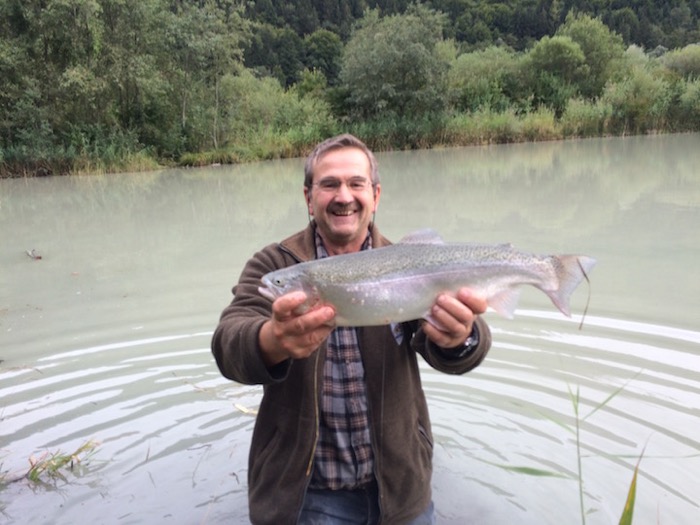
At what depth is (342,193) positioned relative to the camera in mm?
2479

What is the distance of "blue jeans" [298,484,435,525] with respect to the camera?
2.46 meters

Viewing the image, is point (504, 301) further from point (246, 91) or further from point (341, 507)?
point (246, 91)

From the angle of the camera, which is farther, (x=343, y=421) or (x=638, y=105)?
(x=638, y=105)

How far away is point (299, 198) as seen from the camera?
556 inches

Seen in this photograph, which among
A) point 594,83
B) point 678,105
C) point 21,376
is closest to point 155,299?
point 21,376

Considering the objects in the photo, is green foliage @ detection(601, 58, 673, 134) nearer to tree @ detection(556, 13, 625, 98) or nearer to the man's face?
tree @ detection(556, 13, 625, 98)

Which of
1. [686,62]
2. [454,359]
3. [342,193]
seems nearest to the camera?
[454,359]

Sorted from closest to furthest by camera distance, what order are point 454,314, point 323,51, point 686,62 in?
1. point 454,314
2. point 686,62
3. point 323,51

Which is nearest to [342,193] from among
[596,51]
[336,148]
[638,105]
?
[336,148]

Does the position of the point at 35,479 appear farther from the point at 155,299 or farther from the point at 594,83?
the point at 594,83

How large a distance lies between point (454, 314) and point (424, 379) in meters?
2.73

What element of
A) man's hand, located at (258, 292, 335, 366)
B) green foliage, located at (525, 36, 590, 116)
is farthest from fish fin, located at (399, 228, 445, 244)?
green foliage, located at (525, 36, 590, 116)

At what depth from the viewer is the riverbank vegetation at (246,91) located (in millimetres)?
24031

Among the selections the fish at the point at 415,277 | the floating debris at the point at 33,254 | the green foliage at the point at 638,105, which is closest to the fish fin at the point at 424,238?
the fish at the point at 415,277
